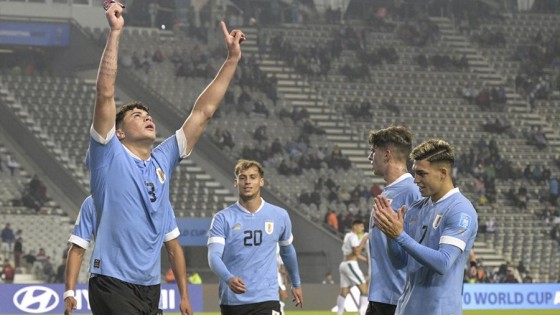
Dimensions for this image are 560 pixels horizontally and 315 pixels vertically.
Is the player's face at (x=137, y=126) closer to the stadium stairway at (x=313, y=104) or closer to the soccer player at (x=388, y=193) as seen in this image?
the soccer player at (x=388, y=193)

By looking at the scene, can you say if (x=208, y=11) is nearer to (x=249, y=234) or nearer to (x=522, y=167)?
(x=522, y=167)

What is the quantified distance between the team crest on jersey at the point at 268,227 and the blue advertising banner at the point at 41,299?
14466 mm

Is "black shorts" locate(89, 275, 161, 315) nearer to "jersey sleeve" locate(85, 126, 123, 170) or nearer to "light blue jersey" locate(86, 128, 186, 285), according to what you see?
"light blue jersey" locate(86, 128, 186, 285)

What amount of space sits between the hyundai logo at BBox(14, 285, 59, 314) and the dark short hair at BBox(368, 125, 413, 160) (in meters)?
18.4

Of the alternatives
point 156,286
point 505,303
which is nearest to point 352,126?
point 505,303

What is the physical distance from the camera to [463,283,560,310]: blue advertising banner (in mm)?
30484

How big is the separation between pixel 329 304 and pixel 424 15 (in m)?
21.6

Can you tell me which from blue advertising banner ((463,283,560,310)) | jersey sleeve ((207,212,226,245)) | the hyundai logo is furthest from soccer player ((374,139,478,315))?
blue advertising banner ((463,283,560,310))

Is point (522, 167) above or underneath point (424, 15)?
underneath

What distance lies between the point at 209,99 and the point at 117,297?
1511 millimetres

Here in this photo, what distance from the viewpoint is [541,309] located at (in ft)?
102

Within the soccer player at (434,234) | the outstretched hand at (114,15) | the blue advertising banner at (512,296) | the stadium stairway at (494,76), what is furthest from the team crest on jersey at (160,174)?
the stadium stairway at (494,76)

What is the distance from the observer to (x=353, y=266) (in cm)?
2530

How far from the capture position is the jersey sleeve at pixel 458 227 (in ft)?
22.0
